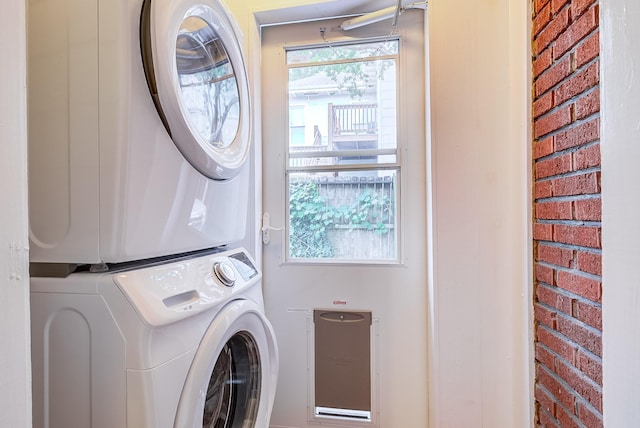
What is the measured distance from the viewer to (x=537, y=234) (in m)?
1.14

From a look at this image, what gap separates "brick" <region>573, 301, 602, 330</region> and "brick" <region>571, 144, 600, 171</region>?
35 cm

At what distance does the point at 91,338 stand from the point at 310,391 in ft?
3.99

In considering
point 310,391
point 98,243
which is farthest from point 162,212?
point 310,391

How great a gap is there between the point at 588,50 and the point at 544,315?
2.60 ft

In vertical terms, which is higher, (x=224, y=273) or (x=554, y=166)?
(x=554, y=166)

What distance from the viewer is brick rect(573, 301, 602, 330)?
2.70 ft

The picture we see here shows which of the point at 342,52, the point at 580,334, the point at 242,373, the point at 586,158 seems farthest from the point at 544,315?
→ the point at 342,52

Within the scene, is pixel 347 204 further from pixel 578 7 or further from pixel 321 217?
pixel 578 7

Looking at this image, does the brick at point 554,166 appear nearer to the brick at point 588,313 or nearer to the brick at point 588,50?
the brick at point 588,50

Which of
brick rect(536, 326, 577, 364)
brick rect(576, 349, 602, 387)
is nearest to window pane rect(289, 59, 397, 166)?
brick rect(536, 326, 577, 364)

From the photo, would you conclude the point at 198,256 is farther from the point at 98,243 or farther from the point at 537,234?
the point at 537,234

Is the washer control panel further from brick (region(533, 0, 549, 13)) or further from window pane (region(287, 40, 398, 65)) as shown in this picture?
brick (region(533, 0, 549, 13))

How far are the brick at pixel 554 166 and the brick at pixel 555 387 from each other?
0.63 metres

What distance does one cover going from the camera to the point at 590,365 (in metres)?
0.85
